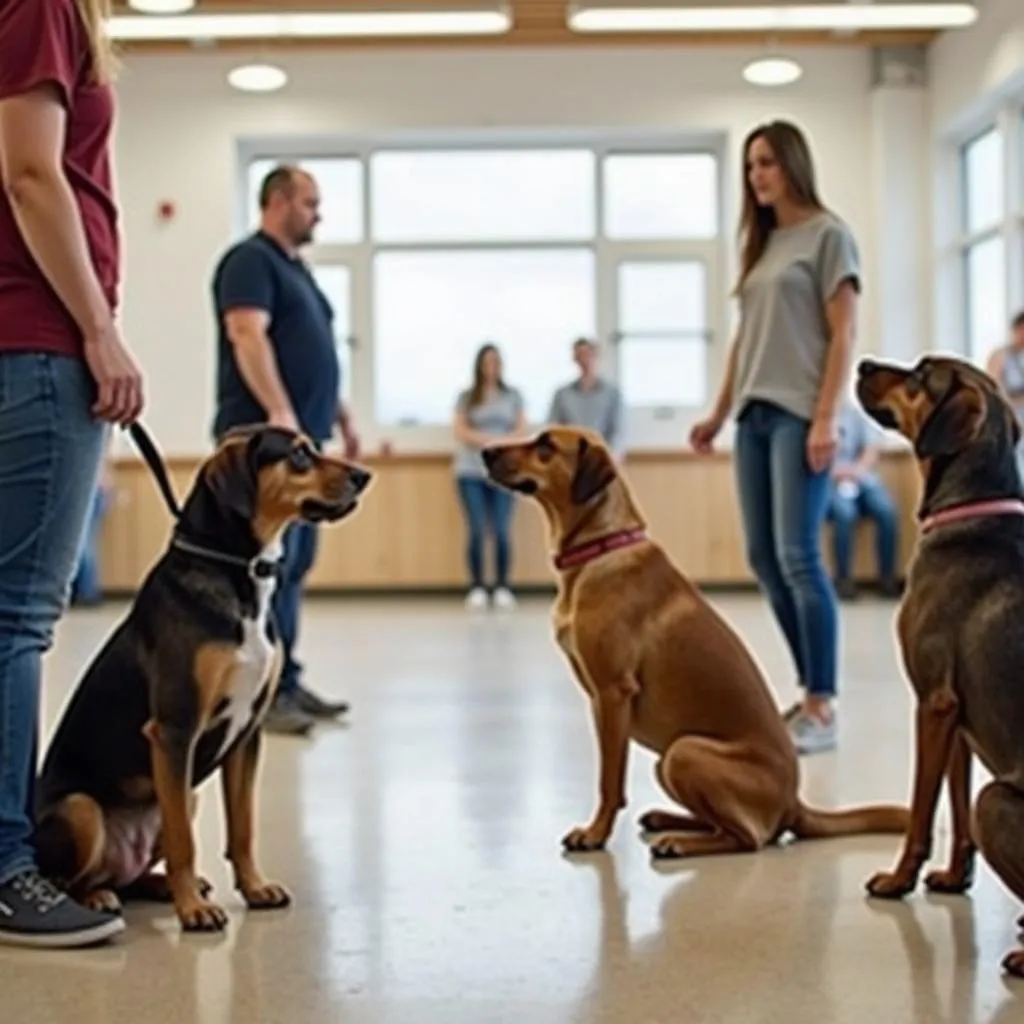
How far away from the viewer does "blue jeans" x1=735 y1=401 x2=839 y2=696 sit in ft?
12.0

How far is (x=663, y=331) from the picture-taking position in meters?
9.93

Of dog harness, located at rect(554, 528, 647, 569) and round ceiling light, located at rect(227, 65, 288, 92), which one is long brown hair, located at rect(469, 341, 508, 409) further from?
dog harness, located at rect(554, 528, 647, 569)

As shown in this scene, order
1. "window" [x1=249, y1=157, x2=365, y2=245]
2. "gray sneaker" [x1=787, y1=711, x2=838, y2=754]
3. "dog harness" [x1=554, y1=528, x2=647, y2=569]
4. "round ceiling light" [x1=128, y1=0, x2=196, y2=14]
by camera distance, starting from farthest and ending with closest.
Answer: "window" [x1=249, y1=157, x2=365, y2=245] < "round ceiling light" [x1=128, y1=0, x2=196, y2=14] < "gray sneaker" [x1=787, y1=711, x2=838, y2=754] < "dog harness" [x1=554, y1=528, x2=647, y2=569]

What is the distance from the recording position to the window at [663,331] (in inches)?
390

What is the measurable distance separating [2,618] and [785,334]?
2.14 m

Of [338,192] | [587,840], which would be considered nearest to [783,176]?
[587,840]

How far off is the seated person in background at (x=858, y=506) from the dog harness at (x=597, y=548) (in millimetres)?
6171

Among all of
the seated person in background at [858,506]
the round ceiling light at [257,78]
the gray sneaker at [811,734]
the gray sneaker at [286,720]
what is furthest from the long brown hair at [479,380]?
the gray sneaker at [811,734]

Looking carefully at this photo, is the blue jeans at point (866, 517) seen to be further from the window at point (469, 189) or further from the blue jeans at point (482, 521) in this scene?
the window at point (469, 189)

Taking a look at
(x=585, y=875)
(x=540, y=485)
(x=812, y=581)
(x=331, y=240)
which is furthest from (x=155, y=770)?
(x=331, y=240)

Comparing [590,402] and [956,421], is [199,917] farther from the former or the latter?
[590,402]

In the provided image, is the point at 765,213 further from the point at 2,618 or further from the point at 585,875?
the point at 2,618

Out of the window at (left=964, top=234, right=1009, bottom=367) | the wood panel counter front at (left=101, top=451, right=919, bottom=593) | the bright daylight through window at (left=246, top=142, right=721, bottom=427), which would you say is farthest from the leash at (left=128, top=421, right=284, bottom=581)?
the bright daylight through window at (left=246, top=142, right=721, bottom=427)

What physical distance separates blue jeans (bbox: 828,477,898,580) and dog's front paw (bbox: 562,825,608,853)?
20.7ft
